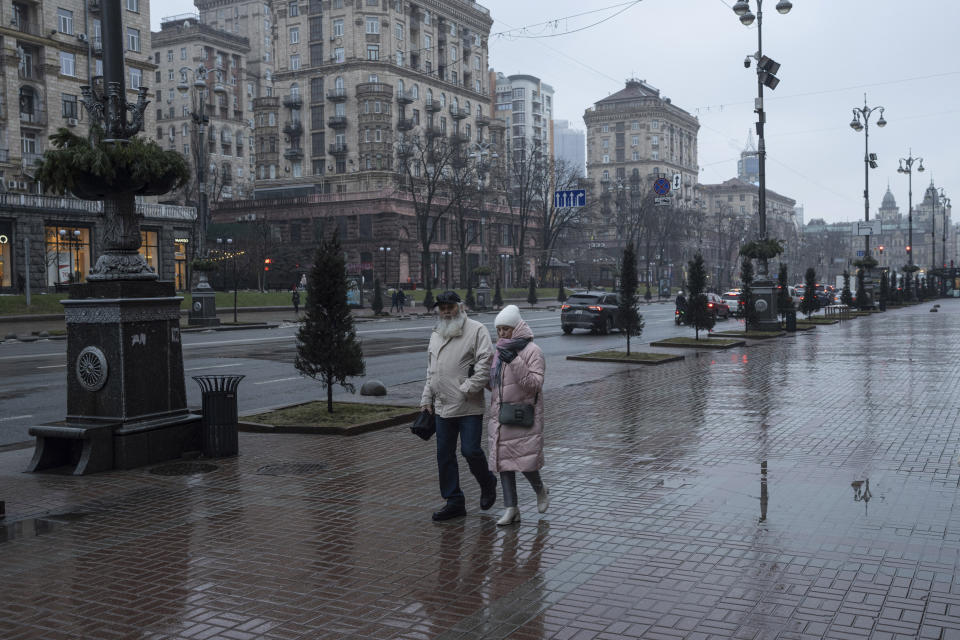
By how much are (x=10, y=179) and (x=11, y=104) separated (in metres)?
4.39

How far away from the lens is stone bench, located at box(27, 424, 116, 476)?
8.77 m

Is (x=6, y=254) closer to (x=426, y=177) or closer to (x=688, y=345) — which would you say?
(x=426, y=177)

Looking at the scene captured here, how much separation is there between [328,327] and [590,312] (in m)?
21.0

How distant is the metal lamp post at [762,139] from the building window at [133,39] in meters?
44.5

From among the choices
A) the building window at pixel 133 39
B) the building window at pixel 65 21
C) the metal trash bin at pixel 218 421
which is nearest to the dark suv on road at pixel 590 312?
the metal trash bin at pixel 218 421

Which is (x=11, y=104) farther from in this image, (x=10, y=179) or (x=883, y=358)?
(x=883, y=358)

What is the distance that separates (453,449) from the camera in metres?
7.08

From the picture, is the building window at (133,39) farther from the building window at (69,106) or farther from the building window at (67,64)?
the building window at (69,106)

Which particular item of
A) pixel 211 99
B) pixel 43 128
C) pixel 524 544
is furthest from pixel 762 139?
pixel 211 99

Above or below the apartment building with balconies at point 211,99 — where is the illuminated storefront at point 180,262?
below

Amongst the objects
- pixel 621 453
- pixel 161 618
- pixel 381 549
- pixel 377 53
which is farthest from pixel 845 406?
pixel 377 53

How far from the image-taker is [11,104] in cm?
5250

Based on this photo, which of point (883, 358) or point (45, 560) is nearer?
point (45, 560)

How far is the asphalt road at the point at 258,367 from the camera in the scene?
1418cm
